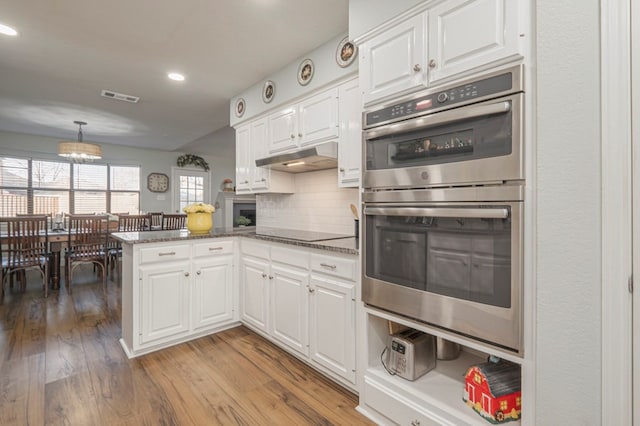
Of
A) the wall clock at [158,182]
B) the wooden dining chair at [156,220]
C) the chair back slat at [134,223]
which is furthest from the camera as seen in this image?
the wall clock at [158,182]

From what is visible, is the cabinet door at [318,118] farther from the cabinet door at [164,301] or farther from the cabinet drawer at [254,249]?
the cabinet door at [164,301]

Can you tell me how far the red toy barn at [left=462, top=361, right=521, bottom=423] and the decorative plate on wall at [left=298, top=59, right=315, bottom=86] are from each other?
7.72 feet

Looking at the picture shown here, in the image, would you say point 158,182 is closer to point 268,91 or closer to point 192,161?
point 192,161

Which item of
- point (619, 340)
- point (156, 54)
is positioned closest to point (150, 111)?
point (156, 54)

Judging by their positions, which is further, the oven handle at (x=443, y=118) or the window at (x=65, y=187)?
the window at (x=65, y=187)

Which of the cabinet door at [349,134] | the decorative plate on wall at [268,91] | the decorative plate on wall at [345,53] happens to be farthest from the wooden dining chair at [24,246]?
the decorative plate on wall at [345,53]

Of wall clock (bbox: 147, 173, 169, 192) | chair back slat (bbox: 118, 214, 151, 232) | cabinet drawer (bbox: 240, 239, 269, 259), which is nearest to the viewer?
cabinet drawer (bbox: 240, 239, 269, 259)

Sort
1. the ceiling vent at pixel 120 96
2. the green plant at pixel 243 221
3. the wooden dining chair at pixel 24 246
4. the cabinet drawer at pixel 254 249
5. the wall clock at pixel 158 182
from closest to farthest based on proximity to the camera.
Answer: the cabinet drawer at pixel 254 249, the ceiling vent at pixel 120 96, the wooden dining chair at pixel 24 246, the wall clock at pixel 158 182, the green plant at pixel 243 221

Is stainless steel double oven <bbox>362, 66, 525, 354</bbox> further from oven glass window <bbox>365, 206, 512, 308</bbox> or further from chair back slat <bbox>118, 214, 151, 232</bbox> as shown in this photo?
chair back slat <bbox>118, 214, 151, 232</bbox>

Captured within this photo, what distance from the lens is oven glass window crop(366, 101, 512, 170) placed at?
1.21 meters

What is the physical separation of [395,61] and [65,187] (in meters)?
7.10

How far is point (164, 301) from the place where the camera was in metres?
2.59

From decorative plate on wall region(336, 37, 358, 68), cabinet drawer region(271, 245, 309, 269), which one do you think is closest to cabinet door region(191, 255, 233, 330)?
cabinet drawer region(271, 245, 309, 269)

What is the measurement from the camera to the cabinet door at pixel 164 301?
249 cm
